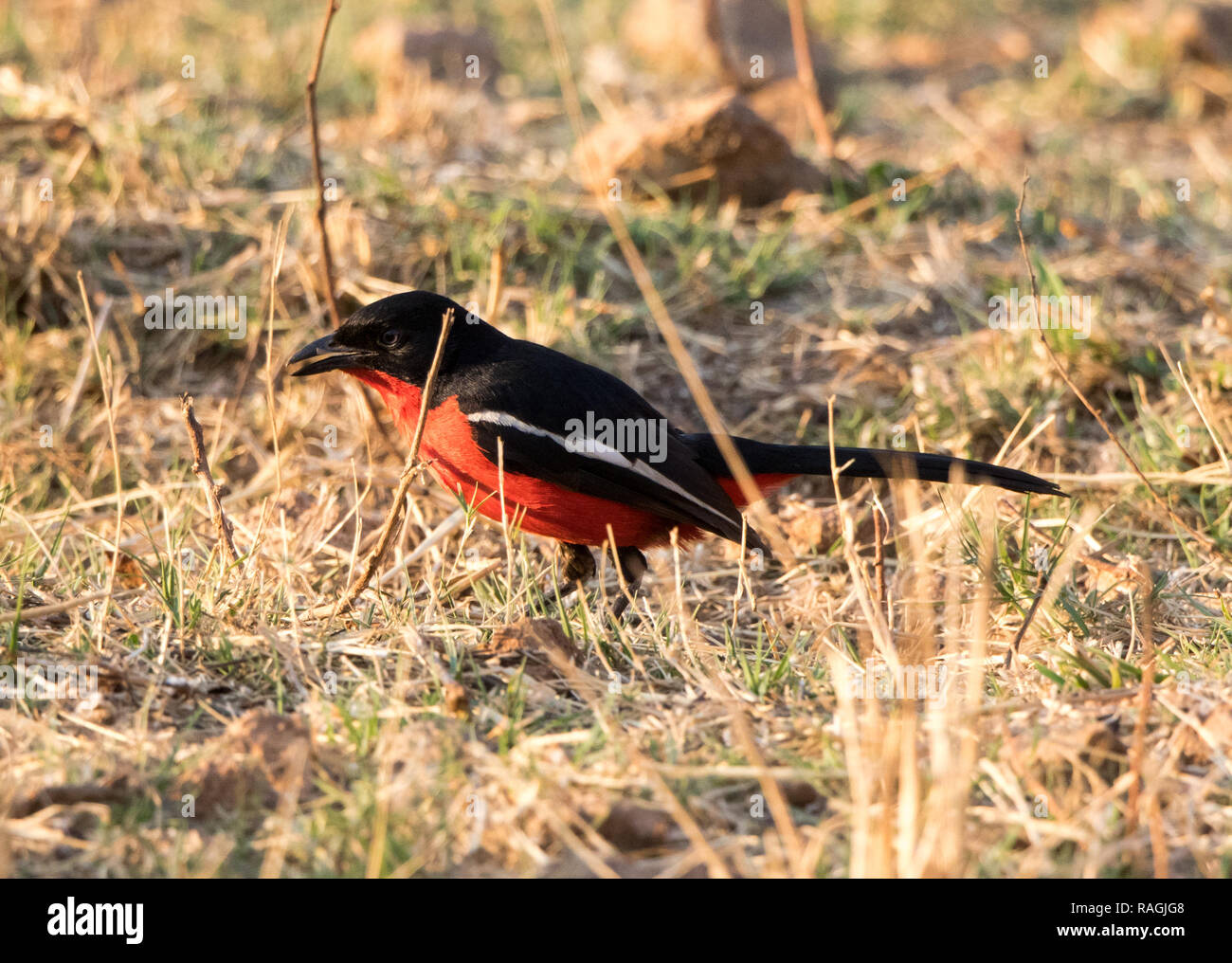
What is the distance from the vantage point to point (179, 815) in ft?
8.91

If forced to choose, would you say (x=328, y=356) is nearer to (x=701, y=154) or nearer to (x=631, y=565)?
(x=631, y=565)

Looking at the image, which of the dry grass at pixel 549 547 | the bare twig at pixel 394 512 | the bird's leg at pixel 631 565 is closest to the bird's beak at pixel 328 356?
the dry grass at pixel 549 547

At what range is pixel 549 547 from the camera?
16.5ft

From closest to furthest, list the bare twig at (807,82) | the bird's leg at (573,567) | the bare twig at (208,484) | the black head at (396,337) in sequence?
the bare twig at (208,484) → the black head at (396,337) → the bird's leg at (573,567) → the bare twig at (807,82)

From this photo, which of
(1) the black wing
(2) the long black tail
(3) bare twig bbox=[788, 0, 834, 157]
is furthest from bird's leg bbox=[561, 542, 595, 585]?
(3) bare twig bbox=[788, 0, 834, 157]

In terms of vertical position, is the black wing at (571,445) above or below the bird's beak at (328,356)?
below

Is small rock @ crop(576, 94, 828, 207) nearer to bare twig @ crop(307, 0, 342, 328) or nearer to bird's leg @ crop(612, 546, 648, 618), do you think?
bare twig @ crop(307, 0, 342, 328)

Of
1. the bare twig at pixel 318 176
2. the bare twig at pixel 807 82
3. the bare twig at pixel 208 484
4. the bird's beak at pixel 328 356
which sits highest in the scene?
the bare twig at pixel 807 82

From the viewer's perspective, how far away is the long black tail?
162 inches

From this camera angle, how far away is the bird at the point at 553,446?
13.6 ft

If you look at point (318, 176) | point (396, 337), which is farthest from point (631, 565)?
point (318, 176)

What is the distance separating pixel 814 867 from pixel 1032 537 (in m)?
2.26

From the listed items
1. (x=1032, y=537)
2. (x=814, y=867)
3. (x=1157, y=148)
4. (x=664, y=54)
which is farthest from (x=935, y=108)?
(x=814, y=867)

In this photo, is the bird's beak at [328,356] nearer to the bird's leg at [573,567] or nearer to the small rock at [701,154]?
the bird's leg at [573,567]
